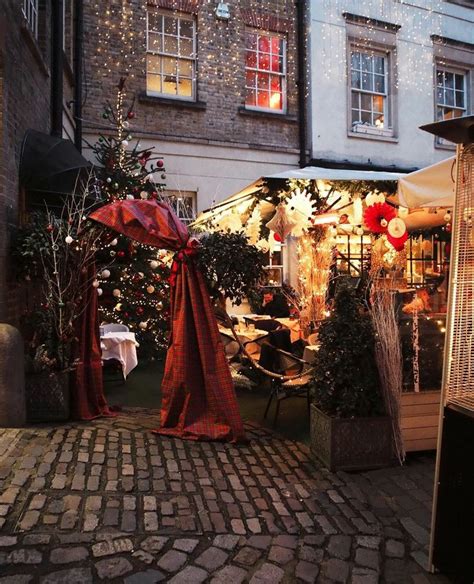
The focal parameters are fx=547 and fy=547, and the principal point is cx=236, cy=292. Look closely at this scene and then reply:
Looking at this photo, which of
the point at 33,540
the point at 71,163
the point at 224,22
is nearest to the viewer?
the point at 33,540

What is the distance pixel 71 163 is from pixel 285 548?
17.8ft

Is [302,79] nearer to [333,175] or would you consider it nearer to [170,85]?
[170,85]

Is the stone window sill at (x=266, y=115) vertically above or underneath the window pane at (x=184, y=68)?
underneath

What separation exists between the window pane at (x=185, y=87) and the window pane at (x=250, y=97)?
1.31 metres

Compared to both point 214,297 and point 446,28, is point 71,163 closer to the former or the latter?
point 214,297

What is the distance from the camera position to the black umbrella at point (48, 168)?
21.3 ft

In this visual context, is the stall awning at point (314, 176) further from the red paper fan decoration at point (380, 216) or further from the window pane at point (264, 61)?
the window pane at point (264, 61)

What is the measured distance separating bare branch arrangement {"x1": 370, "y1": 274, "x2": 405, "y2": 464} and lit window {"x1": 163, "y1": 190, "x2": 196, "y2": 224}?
22.9ft

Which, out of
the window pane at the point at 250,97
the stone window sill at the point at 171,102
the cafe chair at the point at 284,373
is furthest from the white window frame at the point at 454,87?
the cafe chair at the point at 284,373

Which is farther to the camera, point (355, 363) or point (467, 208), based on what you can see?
point (355, 363)

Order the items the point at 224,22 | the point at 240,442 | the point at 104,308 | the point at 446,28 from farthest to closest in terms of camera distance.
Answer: the point at 446,28
the point at 224,22
the point at 104,308
the point at 240,442

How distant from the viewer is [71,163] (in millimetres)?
7012

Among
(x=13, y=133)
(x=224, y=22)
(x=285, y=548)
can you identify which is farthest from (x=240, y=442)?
(x=224, y=22)

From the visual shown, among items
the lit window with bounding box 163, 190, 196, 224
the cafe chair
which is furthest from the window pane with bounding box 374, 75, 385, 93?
the cafe chair
